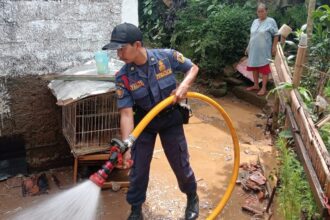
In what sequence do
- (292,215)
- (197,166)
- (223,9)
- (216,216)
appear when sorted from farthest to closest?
(223,9) → (197,166) → (216,216) → (292,215)

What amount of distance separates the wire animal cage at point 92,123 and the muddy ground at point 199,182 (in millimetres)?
676

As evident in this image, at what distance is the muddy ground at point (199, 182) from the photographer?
4.48 meters

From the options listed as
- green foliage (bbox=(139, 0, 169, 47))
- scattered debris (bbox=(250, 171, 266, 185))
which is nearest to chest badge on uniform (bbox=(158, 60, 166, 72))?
scattered debris (bbox=(250, 171, 266, 185))

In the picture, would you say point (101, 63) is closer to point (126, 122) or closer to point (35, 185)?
point (126, 122)

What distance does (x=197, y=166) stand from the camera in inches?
218

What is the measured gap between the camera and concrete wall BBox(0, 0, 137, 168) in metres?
4.52

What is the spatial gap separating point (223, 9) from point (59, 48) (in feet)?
21.1

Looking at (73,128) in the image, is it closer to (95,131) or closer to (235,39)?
(95,131)

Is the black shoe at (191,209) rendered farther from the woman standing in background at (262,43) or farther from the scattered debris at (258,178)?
the woman standing in background at (262,43)

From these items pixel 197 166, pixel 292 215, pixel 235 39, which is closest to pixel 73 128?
pixel 197 166

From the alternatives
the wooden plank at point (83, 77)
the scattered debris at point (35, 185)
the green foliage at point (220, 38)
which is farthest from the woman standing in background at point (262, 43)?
the scattered debris at point (35, 185)

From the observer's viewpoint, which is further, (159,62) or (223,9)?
(223,9)

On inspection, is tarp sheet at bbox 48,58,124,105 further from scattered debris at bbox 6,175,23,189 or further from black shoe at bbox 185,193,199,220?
black shoe at bbox 185,193,199,220

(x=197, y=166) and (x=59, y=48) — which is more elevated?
(x=59, y=48)
